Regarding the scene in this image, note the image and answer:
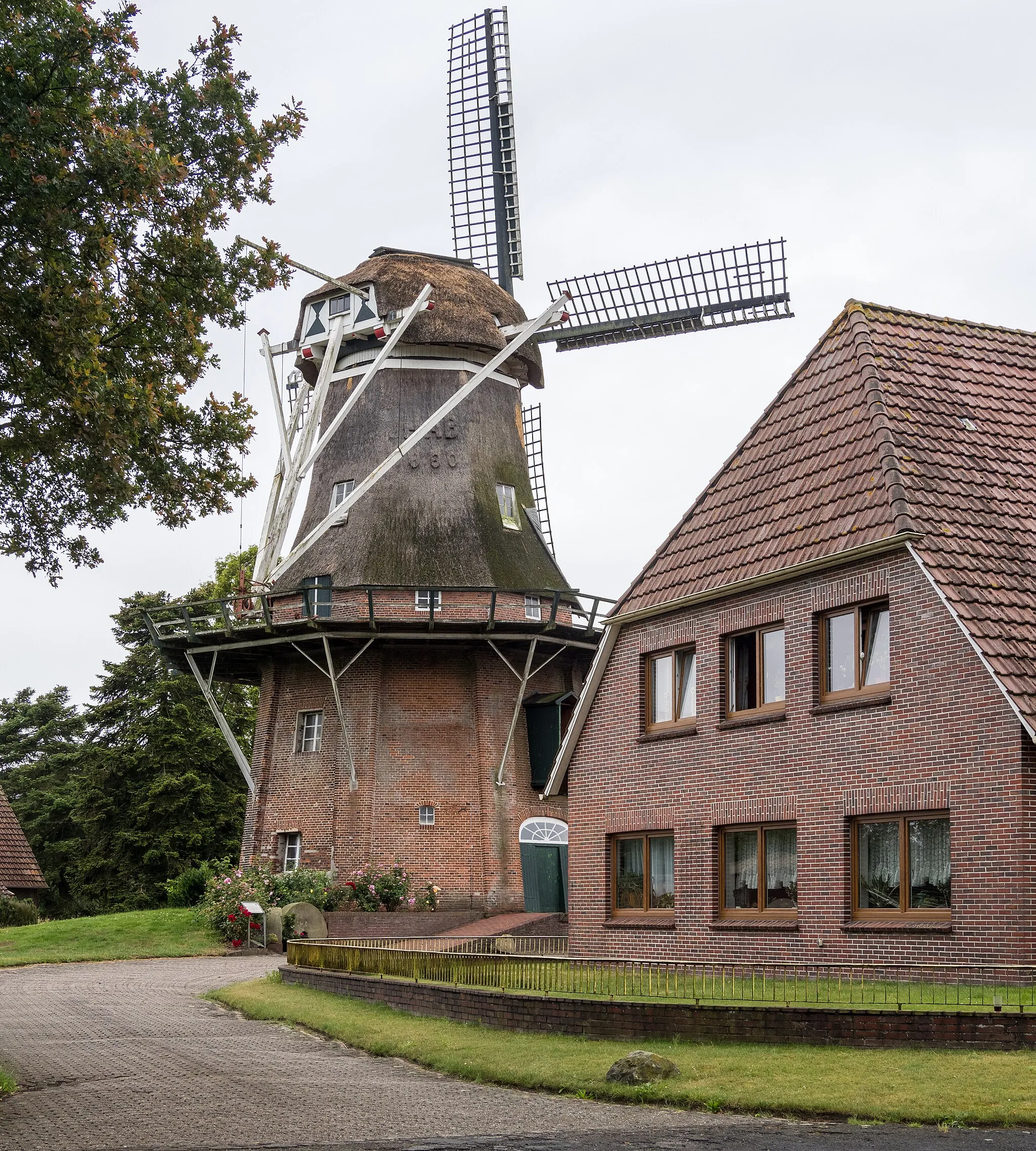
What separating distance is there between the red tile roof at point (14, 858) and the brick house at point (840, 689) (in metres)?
19.3

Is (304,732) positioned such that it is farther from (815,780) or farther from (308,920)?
(815,780)

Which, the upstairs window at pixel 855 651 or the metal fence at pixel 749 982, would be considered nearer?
the metal fence at pixel 749 982

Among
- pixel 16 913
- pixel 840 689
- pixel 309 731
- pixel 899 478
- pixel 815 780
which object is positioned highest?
pixel 899 478

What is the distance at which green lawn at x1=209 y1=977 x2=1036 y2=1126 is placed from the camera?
11.1m

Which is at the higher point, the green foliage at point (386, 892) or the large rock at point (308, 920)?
the green foliage at point (386, 892)

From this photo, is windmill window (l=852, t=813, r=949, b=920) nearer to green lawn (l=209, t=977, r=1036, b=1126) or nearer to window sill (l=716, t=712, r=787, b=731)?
window sill (l=716, t=712, r=787, b=731)

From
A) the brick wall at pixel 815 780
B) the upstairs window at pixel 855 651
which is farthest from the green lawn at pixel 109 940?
the upstairs window at pixel 855 651

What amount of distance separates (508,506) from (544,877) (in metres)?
8.89

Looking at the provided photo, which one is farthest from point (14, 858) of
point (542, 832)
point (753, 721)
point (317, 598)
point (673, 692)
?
point (753, 721)

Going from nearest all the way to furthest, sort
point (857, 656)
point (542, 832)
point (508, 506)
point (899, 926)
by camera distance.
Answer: point (899, 926), point (857, 656), point (542, 832), point (508, 506)

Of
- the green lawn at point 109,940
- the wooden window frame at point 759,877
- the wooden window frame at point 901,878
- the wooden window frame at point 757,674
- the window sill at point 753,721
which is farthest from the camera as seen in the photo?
the green lawn at point 109,940

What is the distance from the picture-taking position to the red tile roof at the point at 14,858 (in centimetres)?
3738

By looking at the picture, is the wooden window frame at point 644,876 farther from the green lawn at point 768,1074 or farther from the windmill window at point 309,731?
the windmill window at point 309,731

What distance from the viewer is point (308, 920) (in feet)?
99.9
